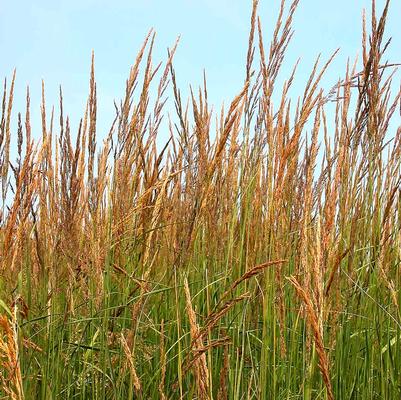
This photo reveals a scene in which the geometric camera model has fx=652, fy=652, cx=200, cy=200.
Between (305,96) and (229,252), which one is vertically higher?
(305,96)

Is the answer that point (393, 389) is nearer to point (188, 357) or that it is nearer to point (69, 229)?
point (188, 357)

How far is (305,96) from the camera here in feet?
6.86

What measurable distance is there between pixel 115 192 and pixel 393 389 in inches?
43.8

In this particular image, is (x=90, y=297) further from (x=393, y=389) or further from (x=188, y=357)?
(x=393, y=389)

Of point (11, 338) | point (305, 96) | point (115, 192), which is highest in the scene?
point (305, 96)

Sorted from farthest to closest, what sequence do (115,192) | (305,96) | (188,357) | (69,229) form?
(115,192)
(305,96)
(69,229)
(188,357)

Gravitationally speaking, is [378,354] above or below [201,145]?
below

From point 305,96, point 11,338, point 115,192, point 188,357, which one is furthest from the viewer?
point 115,192

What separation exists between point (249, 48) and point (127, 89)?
42 cm

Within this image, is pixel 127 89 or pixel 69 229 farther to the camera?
pixel 127 89

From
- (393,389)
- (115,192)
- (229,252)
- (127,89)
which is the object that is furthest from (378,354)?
(127,89)

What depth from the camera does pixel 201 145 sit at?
6.04 feet

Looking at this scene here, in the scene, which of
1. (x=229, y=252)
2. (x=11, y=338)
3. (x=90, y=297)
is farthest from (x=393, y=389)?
(x=11, y=338)

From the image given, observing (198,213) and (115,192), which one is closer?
(198,213)
